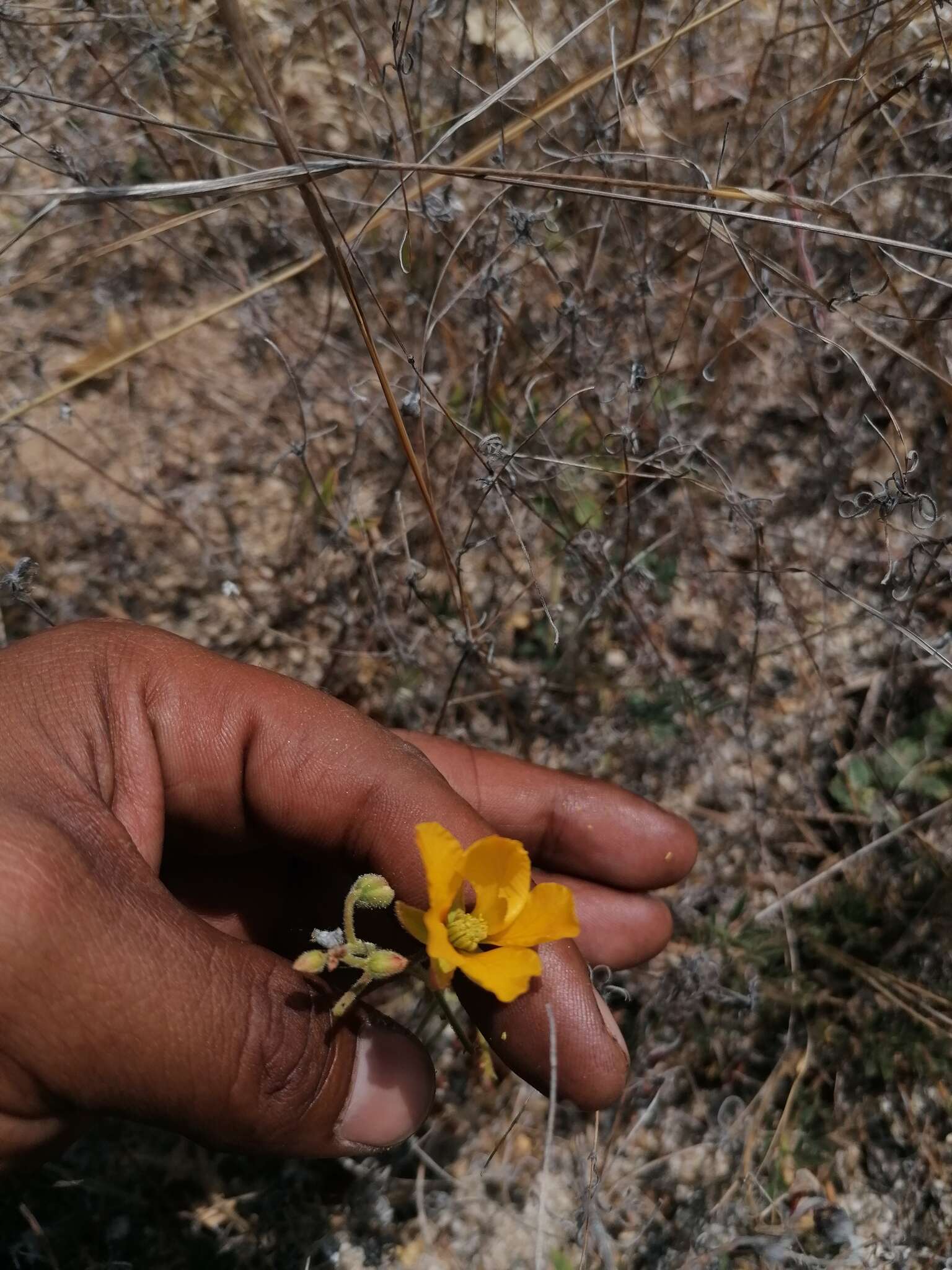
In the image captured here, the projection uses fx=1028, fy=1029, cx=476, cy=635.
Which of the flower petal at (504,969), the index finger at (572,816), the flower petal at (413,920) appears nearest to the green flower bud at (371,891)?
the flower petal at (413,920)

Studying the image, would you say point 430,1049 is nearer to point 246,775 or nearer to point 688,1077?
point 688,1077

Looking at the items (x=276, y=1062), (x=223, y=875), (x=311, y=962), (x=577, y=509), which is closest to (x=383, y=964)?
(x=311, y=962)

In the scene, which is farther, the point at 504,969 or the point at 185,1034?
the point at 504,969

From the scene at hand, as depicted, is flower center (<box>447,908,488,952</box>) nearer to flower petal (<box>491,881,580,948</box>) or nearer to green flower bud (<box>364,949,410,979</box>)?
flower petal (<box>491,881,580,948</box>)

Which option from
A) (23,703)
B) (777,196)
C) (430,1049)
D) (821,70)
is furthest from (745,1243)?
(821,70)

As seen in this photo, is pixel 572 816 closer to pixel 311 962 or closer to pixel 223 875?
pixel 223 875

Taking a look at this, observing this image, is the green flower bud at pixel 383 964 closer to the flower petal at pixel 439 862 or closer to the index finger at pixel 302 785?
the flower petal at pixel 439 862
